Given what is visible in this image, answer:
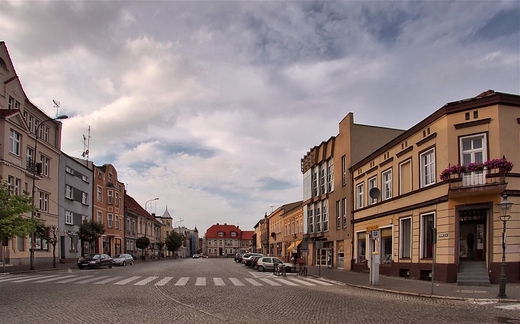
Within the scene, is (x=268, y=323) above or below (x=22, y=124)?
below

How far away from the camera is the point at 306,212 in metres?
49.9

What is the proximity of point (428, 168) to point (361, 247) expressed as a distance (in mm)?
12123

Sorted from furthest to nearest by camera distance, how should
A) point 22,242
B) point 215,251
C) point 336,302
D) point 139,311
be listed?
point 215,251 < point 22,242 < point 336,302 < point 139,311

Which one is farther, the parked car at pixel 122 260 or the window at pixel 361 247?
the parked car at pixel 122 260

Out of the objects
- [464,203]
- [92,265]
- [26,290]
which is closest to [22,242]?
[92,265]

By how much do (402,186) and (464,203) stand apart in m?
6.38

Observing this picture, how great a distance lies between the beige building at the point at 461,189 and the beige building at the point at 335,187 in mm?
9151

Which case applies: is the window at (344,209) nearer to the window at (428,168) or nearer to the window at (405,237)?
the window at (405,237)

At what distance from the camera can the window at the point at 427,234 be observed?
23548 millimetres

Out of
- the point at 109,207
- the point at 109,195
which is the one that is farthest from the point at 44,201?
the point at 109,195

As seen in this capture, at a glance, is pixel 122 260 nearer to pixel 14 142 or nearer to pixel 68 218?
pixel 68 218

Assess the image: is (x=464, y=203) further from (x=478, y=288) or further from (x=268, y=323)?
(x=268, y=323)

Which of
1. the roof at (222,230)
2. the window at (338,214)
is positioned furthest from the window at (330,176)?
the roof at (222,230)

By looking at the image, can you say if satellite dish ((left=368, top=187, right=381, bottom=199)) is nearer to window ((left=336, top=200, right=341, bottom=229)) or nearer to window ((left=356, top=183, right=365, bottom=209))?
window ((left=356, top=183, right=365, bottom=209))
